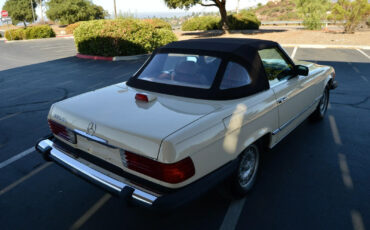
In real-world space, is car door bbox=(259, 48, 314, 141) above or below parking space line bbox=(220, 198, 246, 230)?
above

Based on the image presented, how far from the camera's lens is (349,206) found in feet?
9.79

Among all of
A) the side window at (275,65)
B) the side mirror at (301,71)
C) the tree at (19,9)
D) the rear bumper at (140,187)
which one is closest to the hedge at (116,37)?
the side window at (275,65)

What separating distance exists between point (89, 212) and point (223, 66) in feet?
7.10

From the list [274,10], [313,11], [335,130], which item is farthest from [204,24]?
[274,10]

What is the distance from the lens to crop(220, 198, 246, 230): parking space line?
2.77 metres

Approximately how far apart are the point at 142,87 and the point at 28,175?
2.05 m

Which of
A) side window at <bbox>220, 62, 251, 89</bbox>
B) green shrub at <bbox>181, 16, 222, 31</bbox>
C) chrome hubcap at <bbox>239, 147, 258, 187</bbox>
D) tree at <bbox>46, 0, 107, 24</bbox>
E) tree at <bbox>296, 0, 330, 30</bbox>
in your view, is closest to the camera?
side window at <bbox>220, 62, 251, 89</bbox>

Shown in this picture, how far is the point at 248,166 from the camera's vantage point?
3.18m

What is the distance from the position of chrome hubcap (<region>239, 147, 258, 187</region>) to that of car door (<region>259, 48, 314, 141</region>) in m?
0.44

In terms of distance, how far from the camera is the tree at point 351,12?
21.1m

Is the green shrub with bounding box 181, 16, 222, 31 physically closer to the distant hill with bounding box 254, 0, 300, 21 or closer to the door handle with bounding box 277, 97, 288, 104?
the door handle with bounding box 277, 97, 288, 104

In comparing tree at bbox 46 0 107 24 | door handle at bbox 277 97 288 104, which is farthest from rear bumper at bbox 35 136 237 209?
tree at bbox 46 0 107 24

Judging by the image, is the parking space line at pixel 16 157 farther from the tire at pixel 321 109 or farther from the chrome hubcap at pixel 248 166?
the tire at pixel 321 109

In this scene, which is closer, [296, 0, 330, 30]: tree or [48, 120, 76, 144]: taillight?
[48, 120, 76, 144]: taillight
